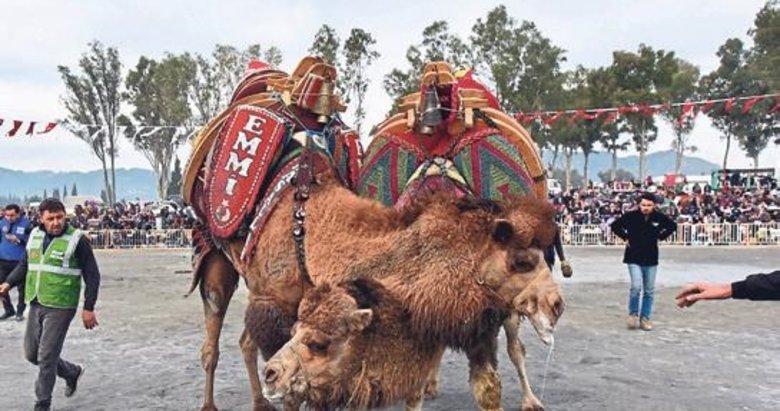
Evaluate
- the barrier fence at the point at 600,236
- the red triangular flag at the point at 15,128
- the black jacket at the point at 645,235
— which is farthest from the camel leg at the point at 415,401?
the barrier fence at the point at 600,236

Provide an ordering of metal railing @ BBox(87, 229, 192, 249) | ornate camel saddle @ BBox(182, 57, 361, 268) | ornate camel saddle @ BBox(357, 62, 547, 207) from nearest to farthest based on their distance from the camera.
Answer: ornate camel saddle @ BBox(182, 57, 361, 268)
ornate camel saddle @ BBox(357, 62, 547, 207)
metal railing @ BBox(87, 229, 192, 249)

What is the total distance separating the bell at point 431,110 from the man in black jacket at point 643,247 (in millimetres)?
5232

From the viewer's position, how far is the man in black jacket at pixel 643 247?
9047mm

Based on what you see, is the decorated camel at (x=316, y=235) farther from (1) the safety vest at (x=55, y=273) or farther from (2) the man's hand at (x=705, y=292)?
(1) the safety vest at (x=55, y=273)

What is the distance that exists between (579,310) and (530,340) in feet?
7.48

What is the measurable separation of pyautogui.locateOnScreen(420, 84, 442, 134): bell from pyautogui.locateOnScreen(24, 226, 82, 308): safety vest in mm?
2998

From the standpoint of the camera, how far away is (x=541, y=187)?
5418 millimetres

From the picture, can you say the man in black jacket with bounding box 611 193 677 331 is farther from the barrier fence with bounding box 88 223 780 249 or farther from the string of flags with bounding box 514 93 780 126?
the barrier fence with bounding box 88 223 780 249

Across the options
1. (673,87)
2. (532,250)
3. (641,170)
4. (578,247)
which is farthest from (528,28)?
(532,250)

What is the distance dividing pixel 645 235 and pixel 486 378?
6201 mm

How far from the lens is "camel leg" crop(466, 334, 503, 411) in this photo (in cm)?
342

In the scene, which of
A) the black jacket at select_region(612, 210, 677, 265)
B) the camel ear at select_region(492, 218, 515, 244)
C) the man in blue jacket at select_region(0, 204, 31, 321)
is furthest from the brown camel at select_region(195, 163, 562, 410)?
the man in blue jacket at select_region(0, 204, 31, 321)

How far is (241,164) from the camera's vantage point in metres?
4.68

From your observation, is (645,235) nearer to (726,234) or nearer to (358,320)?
(358,320)
